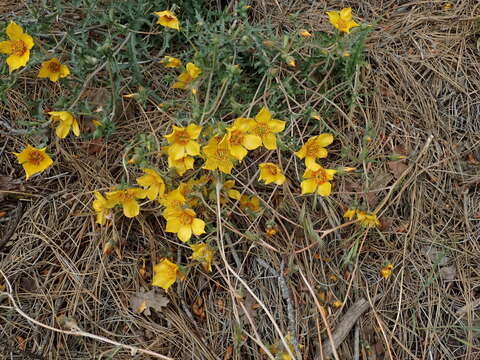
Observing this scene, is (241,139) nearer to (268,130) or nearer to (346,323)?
(268,130)

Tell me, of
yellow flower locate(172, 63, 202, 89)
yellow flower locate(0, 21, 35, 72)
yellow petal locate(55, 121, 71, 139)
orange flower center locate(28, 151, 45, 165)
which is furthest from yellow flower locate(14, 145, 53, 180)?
yellow flower locate(172, 63, 202, 89)

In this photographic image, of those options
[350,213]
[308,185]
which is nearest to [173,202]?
[308,185]

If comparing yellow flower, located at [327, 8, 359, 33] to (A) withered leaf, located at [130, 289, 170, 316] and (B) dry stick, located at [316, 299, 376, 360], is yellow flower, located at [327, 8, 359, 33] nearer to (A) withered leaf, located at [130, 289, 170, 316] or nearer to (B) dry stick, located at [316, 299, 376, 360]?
(B) dry stick, located at [316, 299, 376, 360]

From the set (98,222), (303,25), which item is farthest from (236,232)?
(303,25)

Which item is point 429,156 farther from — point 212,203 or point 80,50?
point 80,50

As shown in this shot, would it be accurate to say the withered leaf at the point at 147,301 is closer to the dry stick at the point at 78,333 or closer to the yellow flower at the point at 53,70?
the dry stick at the point at 78,333
